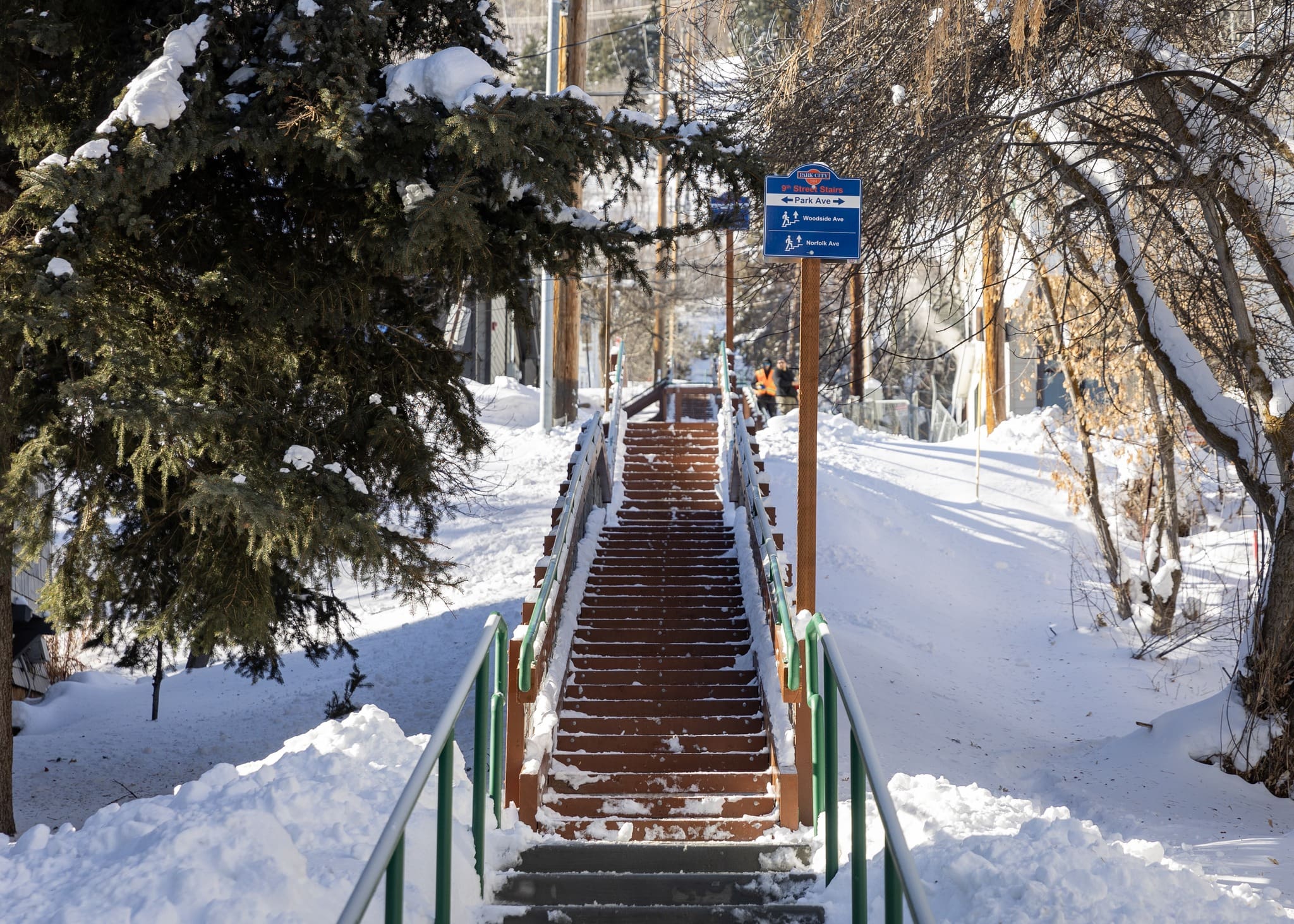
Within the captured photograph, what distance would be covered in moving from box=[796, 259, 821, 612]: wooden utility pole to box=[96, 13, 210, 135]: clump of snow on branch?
4.11 m

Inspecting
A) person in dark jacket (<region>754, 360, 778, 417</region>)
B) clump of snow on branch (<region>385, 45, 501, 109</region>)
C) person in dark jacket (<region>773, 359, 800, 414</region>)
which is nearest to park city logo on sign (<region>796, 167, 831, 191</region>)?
clump of snow on branch (<region>385, 45, 501, 109</region>)

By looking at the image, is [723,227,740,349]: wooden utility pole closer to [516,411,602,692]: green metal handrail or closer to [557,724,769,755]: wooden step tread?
[516,411,602,692]: green metal handrail

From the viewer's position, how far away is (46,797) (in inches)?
367

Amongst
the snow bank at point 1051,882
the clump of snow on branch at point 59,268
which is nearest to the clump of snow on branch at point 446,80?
the clump of snow on branch at point 59,268

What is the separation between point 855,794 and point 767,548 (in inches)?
172

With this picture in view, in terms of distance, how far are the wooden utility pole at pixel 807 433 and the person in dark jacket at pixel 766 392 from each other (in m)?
15.9

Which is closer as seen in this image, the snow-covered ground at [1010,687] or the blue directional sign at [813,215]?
the snow-covered ground at [1010,687]

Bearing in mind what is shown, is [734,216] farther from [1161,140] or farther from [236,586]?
[236,586]

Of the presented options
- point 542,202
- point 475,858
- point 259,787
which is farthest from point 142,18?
point 475,858

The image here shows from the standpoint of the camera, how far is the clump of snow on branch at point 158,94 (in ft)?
22.3

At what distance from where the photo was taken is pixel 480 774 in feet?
15.3

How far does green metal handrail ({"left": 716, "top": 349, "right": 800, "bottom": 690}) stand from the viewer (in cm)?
641

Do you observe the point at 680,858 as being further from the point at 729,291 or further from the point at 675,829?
the point at 729,291

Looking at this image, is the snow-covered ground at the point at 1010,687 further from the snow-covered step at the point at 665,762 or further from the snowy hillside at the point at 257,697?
the snowy hillside at the point at 257,697
